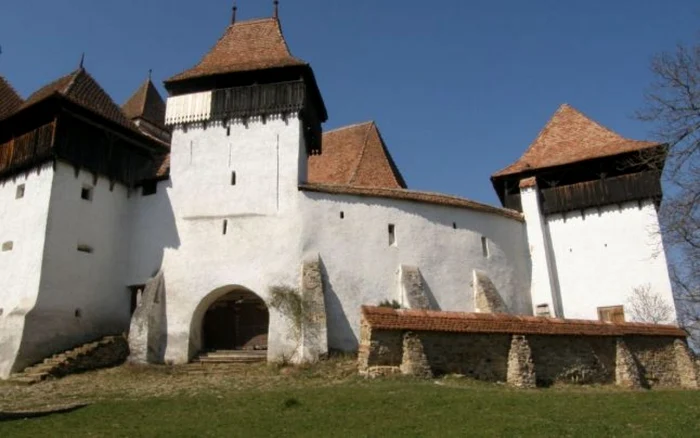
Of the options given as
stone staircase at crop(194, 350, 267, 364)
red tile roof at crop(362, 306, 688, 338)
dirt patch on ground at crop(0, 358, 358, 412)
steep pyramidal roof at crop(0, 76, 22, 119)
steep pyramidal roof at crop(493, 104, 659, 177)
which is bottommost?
dirt patch on ground at crop(0, 358, 358, 412)

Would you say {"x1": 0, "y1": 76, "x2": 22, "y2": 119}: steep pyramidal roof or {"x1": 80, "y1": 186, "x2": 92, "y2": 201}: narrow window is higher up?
{"x1": 0, "y1": 76, "x2": 22, "y2": 119}: steep pyramidal roof

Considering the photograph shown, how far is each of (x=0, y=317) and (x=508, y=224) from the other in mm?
15610

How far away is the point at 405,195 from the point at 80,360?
10.1 meters

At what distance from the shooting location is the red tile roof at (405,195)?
56.4ft

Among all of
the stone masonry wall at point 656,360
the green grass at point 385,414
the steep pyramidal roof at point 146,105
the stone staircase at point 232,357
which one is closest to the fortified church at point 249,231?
the stone staircase at point 232,357

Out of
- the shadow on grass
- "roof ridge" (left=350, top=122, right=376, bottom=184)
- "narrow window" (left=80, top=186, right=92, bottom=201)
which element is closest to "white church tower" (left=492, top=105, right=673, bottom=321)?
"roof ridge" (left=350, top=122, right=376, bottom=184)

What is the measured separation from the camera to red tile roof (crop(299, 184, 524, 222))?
56.4 ft

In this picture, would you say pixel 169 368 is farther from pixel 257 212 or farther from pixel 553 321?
pixel 553 321

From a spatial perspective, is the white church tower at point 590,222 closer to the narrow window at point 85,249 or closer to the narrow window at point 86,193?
the narrow window at point 86,193

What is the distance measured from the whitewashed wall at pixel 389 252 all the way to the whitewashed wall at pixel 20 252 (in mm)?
7230

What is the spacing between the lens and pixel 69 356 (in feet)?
48.3

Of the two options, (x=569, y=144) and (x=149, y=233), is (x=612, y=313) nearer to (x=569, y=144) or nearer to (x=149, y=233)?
(x=569, y=144)

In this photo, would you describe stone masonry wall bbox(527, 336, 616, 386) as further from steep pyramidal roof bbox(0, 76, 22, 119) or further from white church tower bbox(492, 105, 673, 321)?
steep pyramidal roof bbox(0, 76, 22, 119)

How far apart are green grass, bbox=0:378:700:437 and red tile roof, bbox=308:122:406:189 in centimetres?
1181
